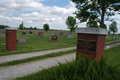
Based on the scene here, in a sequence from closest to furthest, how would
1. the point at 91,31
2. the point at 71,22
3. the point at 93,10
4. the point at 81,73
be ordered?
the point at 81,73, the point at 91,31, the point at 93,10, the point at 71,22

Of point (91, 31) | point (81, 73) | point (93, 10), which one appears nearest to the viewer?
point (81, 73)

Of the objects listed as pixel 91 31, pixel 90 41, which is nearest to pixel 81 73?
pixel 90 41

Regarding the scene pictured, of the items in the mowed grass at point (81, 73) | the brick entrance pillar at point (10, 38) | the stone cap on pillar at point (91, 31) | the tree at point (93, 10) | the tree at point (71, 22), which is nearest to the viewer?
the mowed grass at point (81, 73)

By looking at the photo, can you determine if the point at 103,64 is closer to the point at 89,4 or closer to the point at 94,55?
the point at 94,55

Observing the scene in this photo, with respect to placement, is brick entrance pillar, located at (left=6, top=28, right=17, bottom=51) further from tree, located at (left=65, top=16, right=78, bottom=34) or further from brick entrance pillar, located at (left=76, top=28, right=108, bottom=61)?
tree, located at (left=65, top=16, right=78, bottom=34)

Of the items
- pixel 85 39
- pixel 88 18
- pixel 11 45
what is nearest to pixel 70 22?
pixel 88 18

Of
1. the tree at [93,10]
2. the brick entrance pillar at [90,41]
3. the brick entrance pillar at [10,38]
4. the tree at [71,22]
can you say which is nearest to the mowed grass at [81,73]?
the brick entrance pillar at [90,41]

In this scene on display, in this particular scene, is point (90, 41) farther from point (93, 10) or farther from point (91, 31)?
point (93, 10)

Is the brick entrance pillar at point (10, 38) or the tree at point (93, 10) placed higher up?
the tree at point (93, 10)

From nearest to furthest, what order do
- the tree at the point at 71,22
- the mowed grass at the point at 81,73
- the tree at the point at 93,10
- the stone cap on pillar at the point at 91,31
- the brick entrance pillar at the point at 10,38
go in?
the mowed grass at the point at 81,73 → the stone cap on pillar at the point at 91,31 → the brick entrance pillar at the point at 10,38 → the tree at the point at 93,10 → the tree at the point at 71,22

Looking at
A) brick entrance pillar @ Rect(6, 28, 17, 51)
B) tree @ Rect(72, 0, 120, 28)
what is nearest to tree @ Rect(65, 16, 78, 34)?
tree @ Rect(72, 0, 120, 28)

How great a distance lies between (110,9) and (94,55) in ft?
43.7

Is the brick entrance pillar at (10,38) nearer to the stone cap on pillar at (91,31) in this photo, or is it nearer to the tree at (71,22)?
the stone cap on pillar at (91,31)

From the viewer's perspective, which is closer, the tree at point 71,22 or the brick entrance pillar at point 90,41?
the brick entrance pillar at point 90,41
